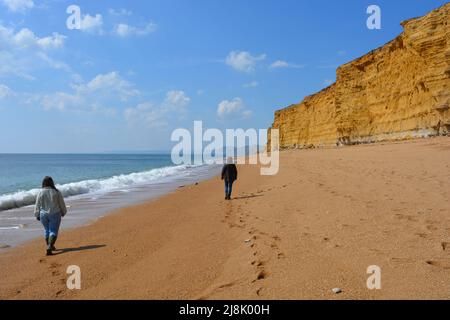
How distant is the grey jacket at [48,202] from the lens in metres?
6.93

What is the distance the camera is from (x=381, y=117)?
123 feet

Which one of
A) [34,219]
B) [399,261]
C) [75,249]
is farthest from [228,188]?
[399,261]

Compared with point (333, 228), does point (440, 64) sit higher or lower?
higher

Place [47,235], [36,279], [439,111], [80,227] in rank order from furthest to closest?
[439,111]
[80,227]
[47,235]
[36,279]

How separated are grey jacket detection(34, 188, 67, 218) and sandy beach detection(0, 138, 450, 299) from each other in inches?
30.5

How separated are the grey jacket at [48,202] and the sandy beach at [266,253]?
30.5 inches

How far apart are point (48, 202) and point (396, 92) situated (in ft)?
119

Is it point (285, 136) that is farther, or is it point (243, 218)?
point (285, 136)

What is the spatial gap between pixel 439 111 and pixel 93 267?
2882 cm

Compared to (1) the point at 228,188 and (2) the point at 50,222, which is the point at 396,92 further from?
(2) the point at 50,222

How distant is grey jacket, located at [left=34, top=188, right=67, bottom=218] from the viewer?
6930 millimetres

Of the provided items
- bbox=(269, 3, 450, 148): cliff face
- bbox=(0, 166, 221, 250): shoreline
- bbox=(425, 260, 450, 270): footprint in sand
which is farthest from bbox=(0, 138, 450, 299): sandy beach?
bbox=(269, 3, 450, 148): cliff face
